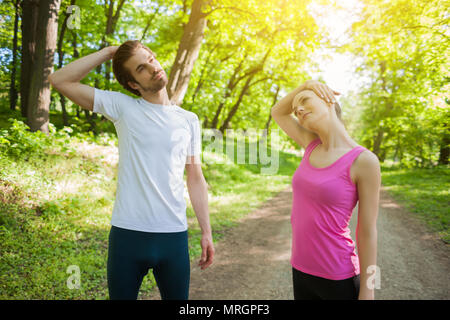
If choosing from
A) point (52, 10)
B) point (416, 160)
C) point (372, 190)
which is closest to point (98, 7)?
point (52, 10)

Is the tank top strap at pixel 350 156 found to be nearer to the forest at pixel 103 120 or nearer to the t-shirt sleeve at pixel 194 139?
the t-shirt sleeve at pixel 194 139

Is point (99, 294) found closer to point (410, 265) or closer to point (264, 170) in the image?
point (410, 265)

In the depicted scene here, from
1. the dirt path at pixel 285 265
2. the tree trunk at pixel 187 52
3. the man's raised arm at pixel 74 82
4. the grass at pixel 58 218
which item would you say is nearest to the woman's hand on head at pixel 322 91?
the man's raised arm at pixel 74 82

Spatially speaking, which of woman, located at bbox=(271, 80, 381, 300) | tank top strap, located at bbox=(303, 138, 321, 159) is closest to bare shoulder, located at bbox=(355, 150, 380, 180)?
woman, located at bbox=(271, 80, 381, 300)

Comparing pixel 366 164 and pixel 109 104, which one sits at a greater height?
pixel 109 104

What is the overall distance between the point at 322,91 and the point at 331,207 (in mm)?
760

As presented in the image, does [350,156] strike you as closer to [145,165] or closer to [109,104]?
[145,165]

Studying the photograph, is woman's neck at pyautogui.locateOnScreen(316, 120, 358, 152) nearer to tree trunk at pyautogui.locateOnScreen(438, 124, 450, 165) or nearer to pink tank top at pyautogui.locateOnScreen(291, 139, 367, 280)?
pink tank top at pyautogui.locateOnScreen(291, 139, 367, 280)

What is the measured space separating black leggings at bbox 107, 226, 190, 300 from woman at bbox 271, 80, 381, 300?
32.8 inches

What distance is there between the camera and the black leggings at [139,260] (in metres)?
1.62

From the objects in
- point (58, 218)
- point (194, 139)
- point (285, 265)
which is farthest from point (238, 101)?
point (194, 139)

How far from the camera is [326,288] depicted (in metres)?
1.62

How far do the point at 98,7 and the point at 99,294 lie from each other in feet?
33.3

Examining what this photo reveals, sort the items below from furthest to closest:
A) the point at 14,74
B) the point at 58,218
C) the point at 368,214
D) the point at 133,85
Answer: the point at 14,74
the point at 58,218
the point at 133,85
the point at 368,214
